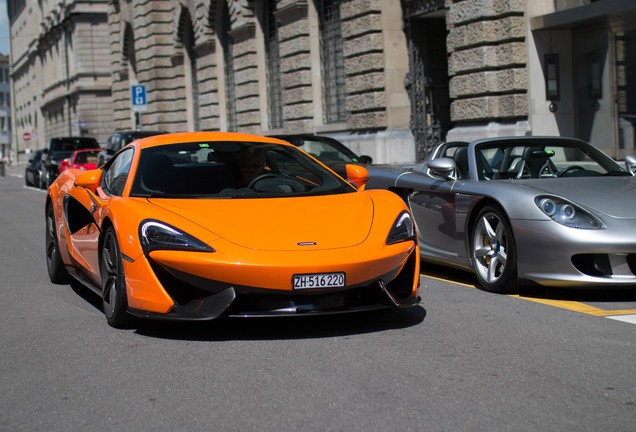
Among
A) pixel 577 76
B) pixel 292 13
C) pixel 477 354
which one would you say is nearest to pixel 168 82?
pixel 292 13

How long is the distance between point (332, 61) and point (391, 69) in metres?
3.39

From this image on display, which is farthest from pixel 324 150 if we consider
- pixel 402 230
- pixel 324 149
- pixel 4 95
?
pixel 4 95

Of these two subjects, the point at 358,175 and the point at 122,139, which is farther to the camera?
the point at 122,139

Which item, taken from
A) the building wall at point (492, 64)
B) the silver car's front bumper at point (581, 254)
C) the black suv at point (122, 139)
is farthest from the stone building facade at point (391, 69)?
the silver car's front bumper at point (581, 254)

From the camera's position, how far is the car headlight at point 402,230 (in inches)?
216

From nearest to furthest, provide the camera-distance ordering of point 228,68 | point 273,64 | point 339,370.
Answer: point 339,370 < point 273,64 < point 228,68

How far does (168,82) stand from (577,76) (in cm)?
2347

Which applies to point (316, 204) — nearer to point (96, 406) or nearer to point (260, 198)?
point (260, 198)

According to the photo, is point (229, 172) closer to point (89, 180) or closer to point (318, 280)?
point (89, 180)

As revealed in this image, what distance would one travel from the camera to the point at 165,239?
5.14m

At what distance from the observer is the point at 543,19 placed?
648 inches

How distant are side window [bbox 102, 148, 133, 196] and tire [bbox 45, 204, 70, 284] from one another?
1.11 meters

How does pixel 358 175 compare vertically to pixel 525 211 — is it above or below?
above

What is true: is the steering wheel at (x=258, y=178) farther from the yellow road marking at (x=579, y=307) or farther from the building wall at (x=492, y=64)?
the building wall at (x=492, y=64)
